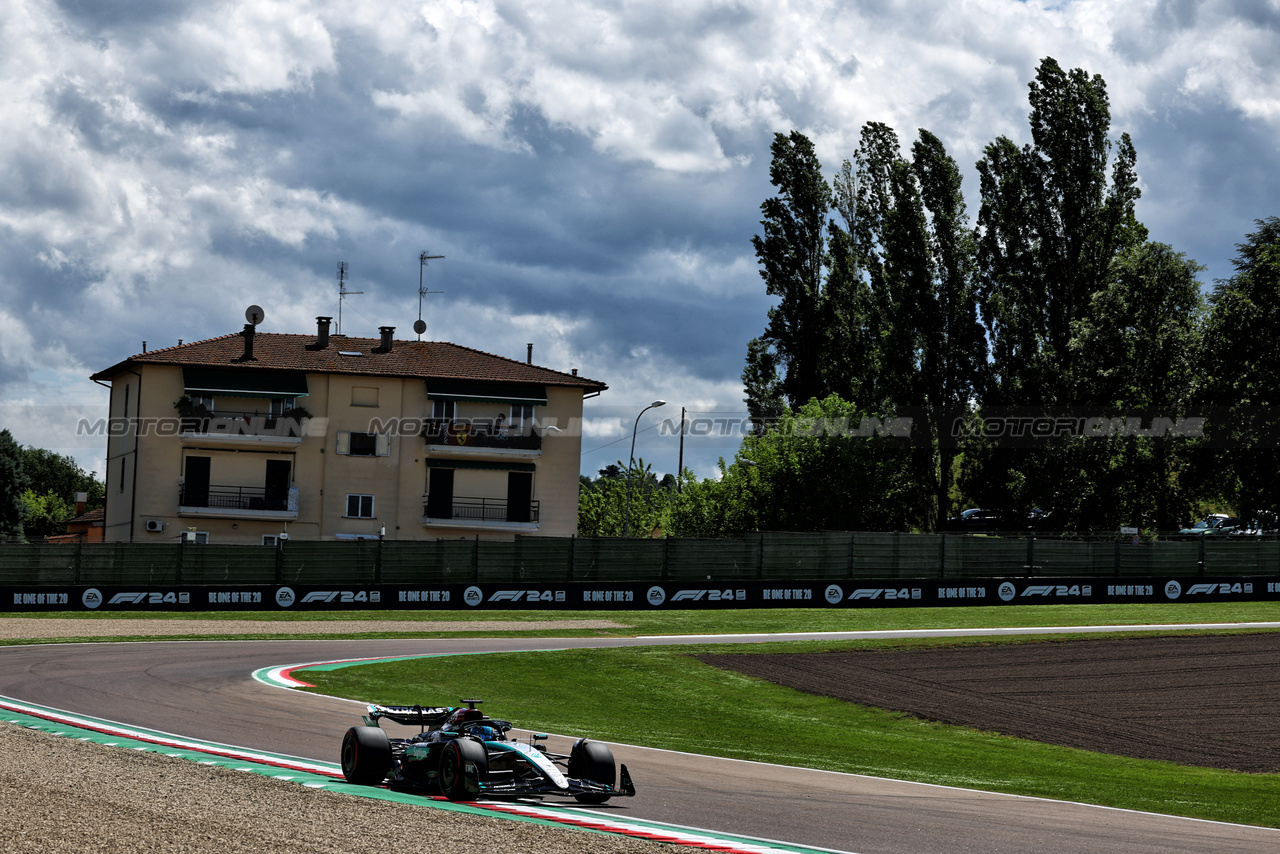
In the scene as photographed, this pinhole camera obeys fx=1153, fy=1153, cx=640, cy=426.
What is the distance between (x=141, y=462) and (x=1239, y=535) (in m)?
50.4

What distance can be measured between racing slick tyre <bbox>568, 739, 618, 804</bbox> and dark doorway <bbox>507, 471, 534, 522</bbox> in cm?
4621

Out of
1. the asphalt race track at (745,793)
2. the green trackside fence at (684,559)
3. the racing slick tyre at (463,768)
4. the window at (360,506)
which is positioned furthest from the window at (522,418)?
the racing slick tyre at (463,768)

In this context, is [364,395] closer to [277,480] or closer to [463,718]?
[277,480]

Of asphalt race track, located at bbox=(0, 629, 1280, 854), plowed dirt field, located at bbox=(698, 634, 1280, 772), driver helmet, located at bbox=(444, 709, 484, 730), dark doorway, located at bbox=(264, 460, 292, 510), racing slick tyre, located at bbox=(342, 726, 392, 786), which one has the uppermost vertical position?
dark doorway, located at bbox=(264, 460, 292, 510)

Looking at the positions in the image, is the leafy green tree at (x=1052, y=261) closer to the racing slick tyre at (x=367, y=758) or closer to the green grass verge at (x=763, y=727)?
the green grass verge at (x=763, y=727)

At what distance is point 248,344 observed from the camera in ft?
184

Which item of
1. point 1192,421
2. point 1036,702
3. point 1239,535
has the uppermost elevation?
point 1192,421

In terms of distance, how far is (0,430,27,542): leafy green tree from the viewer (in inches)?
3228

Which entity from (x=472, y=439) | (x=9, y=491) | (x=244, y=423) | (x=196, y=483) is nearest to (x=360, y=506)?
(x=472, y=439)

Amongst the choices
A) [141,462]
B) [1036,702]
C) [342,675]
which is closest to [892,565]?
[1036,702]

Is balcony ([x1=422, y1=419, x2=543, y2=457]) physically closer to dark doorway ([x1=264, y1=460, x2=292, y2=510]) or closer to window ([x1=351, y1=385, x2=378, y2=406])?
window ([x1=351, y1=385, x2=378, y2=406])

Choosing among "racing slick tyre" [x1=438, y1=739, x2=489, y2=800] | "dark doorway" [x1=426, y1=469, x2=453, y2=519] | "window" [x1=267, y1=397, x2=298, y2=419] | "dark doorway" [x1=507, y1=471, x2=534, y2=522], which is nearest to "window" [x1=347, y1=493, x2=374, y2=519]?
"dark doorway" [x1=426, y1=469, x2=453, y2=519]

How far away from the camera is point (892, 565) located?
48281 mm

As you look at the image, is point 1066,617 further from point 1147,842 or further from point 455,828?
point 455,828
